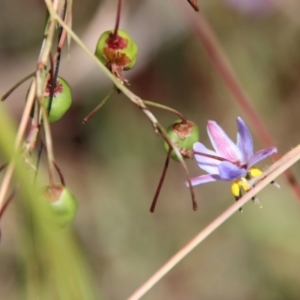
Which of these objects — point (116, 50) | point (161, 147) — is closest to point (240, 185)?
point (116, 50)

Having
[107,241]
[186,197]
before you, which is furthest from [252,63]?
[107,241]

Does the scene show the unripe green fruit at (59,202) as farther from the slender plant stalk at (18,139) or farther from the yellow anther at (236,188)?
the yellow anther at (236,188)

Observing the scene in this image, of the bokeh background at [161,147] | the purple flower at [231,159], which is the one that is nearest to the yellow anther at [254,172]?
the purple flower at [231,159]

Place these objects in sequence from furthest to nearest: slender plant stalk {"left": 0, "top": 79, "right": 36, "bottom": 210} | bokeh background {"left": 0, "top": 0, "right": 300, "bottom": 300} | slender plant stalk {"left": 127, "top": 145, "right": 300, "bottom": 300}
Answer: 1. bokeh background {"left": 0, "top": 0, "right": 300, "bottom": 300}
2. slender plant stalk {"left": 127, "top": 145, "right": 300, "bottom": 300}
3. slender plant stalk {"left": 0, "top": 79, "right": 36, "bottom": 210}

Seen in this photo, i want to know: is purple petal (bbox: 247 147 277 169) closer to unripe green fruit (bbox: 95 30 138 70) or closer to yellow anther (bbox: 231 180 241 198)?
yellow anther (bbox: 231 180 241 198)

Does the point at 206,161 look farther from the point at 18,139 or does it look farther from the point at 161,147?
the point at 161,147

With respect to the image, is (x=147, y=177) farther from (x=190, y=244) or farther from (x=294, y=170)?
(x=190, y=244)

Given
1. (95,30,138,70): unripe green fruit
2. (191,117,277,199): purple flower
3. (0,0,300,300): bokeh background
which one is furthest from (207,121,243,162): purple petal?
(0,0,300,300): bokeh background

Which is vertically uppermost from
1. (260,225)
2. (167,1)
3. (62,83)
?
(167,1)
